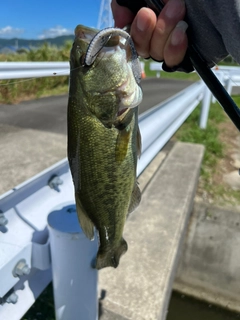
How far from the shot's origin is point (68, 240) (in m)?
1.92

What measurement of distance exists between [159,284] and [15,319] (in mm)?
1371

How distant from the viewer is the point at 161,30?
1466 millimetres

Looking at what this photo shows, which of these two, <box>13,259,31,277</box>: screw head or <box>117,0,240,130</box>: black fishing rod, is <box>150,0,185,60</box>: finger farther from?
<box>13,259,31,277</box>: screw head

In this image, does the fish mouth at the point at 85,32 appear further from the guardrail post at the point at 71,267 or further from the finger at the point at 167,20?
the guardrail post at the point at 71,267

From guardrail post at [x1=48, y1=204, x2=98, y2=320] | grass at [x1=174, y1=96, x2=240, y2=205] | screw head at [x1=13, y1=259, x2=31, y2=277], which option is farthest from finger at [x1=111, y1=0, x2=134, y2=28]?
grass at [x1=174, y1=96, x2=240, y2=205]

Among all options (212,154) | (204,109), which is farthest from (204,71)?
(204,109)

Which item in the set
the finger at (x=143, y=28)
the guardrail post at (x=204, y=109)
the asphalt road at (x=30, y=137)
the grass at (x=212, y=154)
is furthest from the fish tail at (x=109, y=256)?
the guardrail post at (x=204, y=109)

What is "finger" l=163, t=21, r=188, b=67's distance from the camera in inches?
55.9

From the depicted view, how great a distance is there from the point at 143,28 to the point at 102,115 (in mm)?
393

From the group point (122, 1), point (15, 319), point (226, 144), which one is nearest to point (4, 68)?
point (122, 1)

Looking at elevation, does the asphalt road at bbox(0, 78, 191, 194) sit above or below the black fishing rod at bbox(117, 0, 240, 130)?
below

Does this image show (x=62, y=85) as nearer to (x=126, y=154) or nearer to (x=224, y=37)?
(x=126, y=154)

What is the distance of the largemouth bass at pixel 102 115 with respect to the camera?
1.38 m

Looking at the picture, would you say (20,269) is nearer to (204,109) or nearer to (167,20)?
(167,20)
